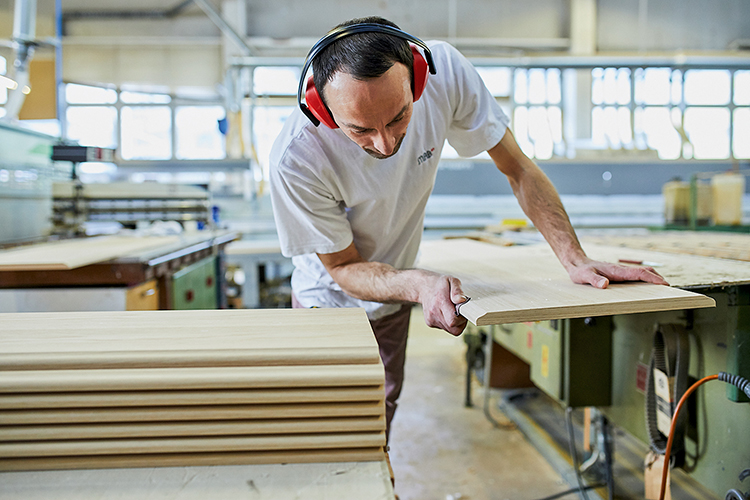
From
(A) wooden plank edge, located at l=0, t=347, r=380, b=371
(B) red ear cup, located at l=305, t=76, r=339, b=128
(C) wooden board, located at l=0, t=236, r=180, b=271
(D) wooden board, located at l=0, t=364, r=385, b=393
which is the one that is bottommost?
(D) wooden board, located at l=0, t=364, r=385, b=393

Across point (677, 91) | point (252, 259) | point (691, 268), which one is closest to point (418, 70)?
point (691, 268)

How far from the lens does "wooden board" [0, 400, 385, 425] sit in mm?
633

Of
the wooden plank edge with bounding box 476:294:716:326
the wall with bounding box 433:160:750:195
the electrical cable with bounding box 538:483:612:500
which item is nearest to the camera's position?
the wooden plank edge with bounding box 476:294:716:326

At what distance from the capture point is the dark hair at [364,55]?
777 mm

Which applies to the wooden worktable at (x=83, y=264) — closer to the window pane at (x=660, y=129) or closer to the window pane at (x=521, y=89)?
the window pane at (x=521, y=89)

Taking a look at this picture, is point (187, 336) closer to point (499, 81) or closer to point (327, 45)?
point (327, 45)

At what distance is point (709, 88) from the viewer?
20.3 ft

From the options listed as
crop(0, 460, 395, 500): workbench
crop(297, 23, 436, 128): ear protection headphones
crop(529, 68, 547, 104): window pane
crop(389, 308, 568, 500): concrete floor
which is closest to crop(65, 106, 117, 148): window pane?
crop(529, 68, 547, 104): window pane

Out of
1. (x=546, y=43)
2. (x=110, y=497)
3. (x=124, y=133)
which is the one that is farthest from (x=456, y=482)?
(x=124, y=133)

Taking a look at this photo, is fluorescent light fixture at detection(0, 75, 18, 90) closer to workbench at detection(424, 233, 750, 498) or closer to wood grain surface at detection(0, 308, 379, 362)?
wood grain surface at detection(0, 308, 379, 362)

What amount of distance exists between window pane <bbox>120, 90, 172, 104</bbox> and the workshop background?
0.03m

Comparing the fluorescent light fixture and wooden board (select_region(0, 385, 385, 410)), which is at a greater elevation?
the fluorescent light fixture

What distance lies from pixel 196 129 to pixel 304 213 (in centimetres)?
581

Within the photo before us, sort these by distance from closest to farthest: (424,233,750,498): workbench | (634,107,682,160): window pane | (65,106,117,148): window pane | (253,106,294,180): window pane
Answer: (424,233,750,498): workbench
(253,106,294,180): window pane
(634,107,682,160): window pane
(65,106,117,148): window pane
